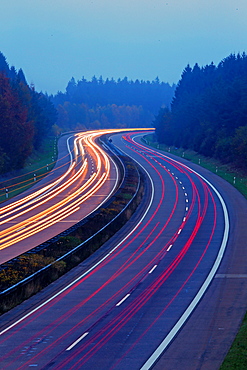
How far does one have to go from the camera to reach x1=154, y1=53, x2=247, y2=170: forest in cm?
8423

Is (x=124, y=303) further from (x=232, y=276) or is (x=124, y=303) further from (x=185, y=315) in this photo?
(x=232, y=276)

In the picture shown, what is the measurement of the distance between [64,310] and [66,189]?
41570 millimetres

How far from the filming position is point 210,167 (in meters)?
82.6

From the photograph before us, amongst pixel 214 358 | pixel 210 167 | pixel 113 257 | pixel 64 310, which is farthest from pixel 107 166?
pixel 214 358

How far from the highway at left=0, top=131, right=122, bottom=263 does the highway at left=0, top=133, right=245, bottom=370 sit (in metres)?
5.36

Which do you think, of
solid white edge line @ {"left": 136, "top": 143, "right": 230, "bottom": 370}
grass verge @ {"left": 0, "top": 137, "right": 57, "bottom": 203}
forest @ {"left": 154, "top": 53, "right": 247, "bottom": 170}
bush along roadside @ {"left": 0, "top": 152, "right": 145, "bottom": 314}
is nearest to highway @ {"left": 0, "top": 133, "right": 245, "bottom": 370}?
solid white edge line @ {"left": 136, "top": 143, "right": 230, "bottom": 370}

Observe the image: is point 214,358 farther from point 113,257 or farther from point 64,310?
point 113,257

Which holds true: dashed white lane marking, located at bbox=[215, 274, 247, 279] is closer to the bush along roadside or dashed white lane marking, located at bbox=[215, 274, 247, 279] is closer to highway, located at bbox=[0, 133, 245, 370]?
highway, located at bbox=[0, 133, 245, 370]

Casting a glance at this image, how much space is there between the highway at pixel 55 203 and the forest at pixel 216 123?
17.1 m

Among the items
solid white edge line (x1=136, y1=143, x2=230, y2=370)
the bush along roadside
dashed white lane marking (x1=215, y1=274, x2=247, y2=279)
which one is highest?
the bush along roadside

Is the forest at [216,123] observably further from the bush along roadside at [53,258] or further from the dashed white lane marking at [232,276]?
the dashed white lane marking at [232,276]

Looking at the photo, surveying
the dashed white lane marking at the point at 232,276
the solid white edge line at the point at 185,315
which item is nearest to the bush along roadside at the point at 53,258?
the solid white edge line at the point at 185,315

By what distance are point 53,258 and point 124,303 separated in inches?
273

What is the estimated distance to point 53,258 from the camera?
27.0 metres
